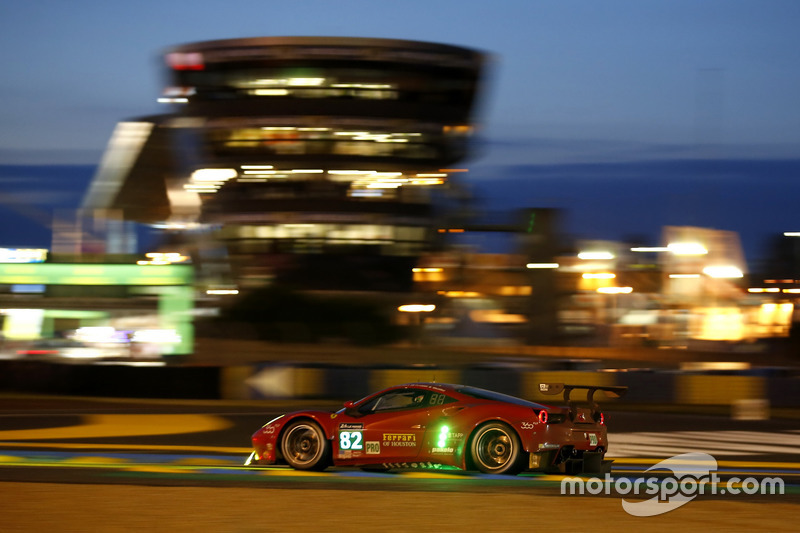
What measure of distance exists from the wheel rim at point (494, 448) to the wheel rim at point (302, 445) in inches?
66.8

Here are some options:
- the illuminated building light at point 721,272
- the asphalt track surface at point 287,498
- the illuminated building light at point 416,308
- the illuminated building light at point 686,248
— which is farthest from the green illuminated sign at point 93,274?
the asphalt track surface at point 287,498

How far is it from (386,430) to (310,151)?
60756 millimetres

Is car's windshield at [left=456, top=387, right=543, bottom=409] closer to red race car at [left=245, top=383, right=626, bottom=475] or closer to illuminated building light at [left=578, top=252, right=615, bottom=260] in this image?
red race car at [left=245, top=383, right=626, bottom=475]

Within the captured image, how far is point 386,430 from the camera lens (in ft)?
31.5

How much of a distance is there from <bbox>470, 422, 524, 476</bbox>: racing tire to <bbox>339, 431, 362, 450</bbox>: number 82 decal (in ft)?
3.85

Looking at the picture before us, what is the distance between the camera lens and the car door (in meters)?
9.50

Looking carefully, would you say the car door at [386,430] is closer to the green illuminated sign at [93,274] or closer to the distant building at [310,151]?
the green illuminated sign at [93,274]

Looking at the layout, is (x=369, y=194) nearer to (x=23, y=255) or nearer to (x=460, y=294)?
(x=460, y=294)

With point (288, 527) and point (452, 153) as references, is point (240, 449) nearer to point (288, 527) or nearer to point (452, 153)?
point (288, 527)

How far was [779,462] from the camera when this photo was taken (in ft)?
36.4

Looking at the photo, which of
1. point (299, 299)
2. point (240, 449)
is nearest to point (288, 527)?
point (240, 449)

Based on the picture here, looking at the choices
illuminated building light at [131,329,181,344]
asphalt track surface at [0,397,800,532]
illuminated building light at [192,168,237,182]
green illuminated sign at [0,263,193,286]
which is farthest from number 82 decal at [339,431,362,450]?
illuminated building light at [192,168,237,182]

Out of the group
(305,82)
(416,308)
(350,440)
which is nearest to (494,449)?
(350,440)
